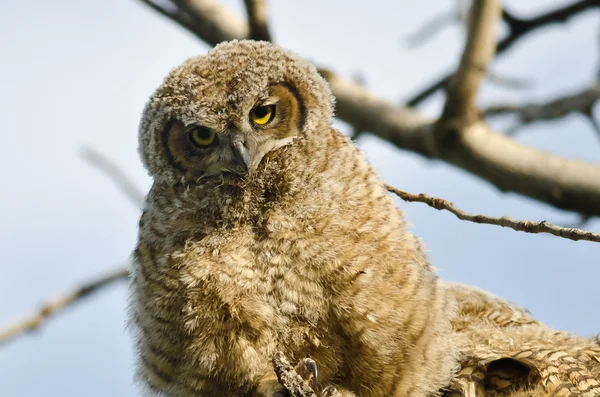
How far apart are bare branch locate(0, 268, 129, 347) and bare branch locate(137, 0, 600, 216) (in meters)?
1.58

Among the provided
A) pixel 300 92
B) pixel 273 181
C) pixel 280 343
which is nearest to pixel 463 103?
pixel 300 92

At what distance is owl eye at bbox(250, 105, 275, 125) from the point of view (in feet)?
11.0

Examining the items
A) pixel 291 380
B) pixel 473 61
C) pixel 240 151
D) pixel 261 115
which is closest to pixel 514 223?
pixel 291 380

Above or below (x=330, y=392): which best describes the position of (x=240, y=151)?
above

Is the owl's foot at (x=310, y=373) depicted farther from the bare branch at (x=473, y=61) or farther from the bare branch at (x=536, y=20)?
the bare branch at (x=536, y=20)

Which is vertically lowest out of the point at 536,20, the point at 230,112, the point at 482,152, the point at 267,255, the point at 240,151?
the point at 267,255

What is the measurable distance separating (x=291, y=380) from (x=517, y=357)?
39.8 inches

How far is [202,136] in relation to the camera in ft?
10.9

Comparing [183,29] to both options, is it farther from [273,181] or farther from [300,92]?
[273,181]

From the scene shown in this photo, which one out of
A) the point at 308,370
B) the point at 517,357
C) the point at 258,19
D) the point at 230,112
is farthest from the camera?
the point at 258,19

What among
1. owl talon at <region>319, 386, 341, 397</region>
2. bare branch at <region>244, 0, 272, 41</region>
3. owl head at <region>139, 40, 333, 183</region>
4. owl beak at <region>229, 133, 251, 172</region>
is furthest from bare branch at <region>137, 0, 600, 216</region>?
owl talon at <region>319, 386, 341, 397</region>

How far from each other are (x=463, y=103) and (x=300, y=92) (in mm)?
935

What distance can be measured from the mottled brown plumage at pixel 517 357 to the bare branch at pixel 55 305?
198cm

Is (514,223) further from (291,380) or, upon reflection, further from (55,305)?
(55,305)
